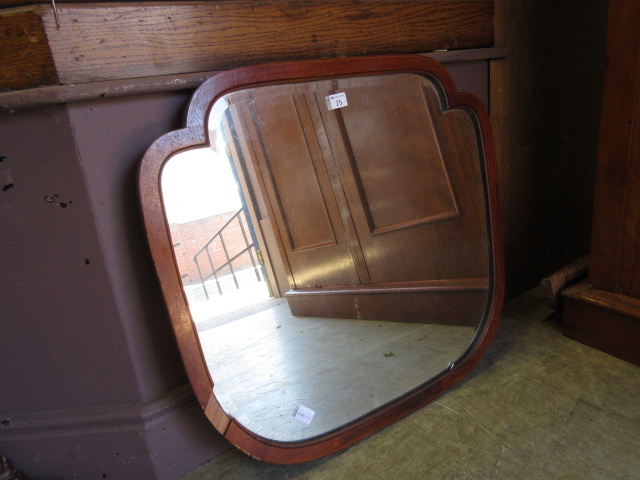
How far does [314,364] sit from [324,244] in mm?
388

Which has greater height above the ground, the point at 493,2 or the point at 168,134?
the point at 493,2

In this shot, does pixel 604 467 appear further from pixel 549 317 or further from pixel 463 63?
pixel 463 63

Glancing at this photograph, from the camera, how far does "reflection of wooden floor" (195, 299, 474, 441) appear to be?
3.66 ft

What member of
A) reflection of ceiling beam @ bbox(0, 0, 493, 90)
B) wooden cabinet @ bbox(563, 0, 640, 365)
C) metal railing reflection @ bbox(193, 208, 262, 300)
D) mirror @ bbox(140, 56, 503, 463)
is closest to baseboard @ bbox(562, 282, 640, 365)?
wooden cabinet @ bbox(563, 0, 640, 365)

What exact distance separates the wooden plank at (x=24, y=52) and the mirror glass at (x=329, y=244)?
34 cm

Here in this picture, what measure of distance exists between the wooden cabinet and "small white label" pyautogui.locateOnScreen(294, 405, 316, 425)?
3.42 feet

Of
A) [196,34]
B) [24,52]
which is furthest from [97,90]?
[196,34]

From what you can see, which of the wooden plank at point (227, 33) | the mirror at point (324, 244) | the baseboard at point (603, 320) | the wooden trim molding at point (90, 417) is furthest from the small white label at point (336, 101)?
the baseboard at point (603, 320)

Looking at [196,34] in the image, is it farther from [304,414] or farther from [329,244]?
[304,414]

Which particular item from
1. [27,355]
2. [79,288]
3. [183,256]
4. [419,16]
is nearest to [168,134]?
[183,256]

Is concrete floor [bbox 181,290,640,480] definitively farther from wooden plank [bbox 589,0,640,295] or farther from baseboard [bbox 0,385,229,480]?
wooden plank [bbox 589,0,640,295]

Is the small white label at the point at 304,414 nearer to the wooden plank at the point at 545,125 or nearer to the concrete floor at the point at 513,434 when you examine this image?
the concrete floor at the point at 513,434

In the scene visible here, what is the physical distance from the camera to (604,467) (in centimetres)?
100

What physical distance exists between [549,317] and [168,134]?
5.36 ft
